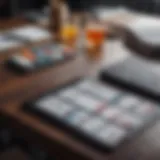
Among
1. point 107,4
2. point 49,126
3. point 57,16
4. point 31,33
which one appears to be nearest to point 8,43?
point 31,33

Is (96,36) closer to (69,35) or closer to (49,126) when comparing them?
(69,35)

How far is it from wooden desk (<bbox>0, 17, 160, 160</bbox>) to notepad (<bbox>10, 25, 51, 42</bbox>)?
31 cm

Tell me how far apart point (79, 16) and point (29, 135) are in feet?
3.51

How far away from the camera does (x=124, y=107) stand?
1065mm

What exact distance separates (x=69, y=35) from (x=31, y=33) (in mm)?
177

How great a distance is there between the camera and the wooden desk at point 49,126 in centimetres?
88

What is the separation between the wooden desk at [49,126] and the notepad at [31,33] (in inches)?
12.0

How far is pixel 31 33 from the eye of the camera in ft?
5.62

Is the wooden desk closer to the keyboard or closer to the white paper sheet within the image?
the keyboard

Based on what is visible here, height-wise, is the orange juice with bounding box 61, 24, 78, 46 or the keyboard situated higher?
the keyboard

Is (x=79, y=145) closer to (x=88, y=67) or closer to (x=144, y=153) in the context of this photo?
(x=144, y=153)

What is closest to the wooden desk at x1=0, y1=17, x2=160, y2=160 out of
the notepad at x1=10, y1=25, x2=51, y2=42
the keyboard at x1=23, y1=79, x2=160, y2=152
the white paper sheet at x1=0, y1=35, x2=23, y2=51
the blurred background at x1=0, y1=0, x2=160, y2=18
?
the keyboard at x1=23, y1=79, x2=160, y2=152

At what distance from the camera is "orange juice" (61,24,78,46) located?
5.37 feet

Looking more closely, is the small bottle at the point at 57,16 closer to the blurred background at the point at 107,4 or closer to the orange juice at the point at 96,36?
the orange juice at the point at 96,36
